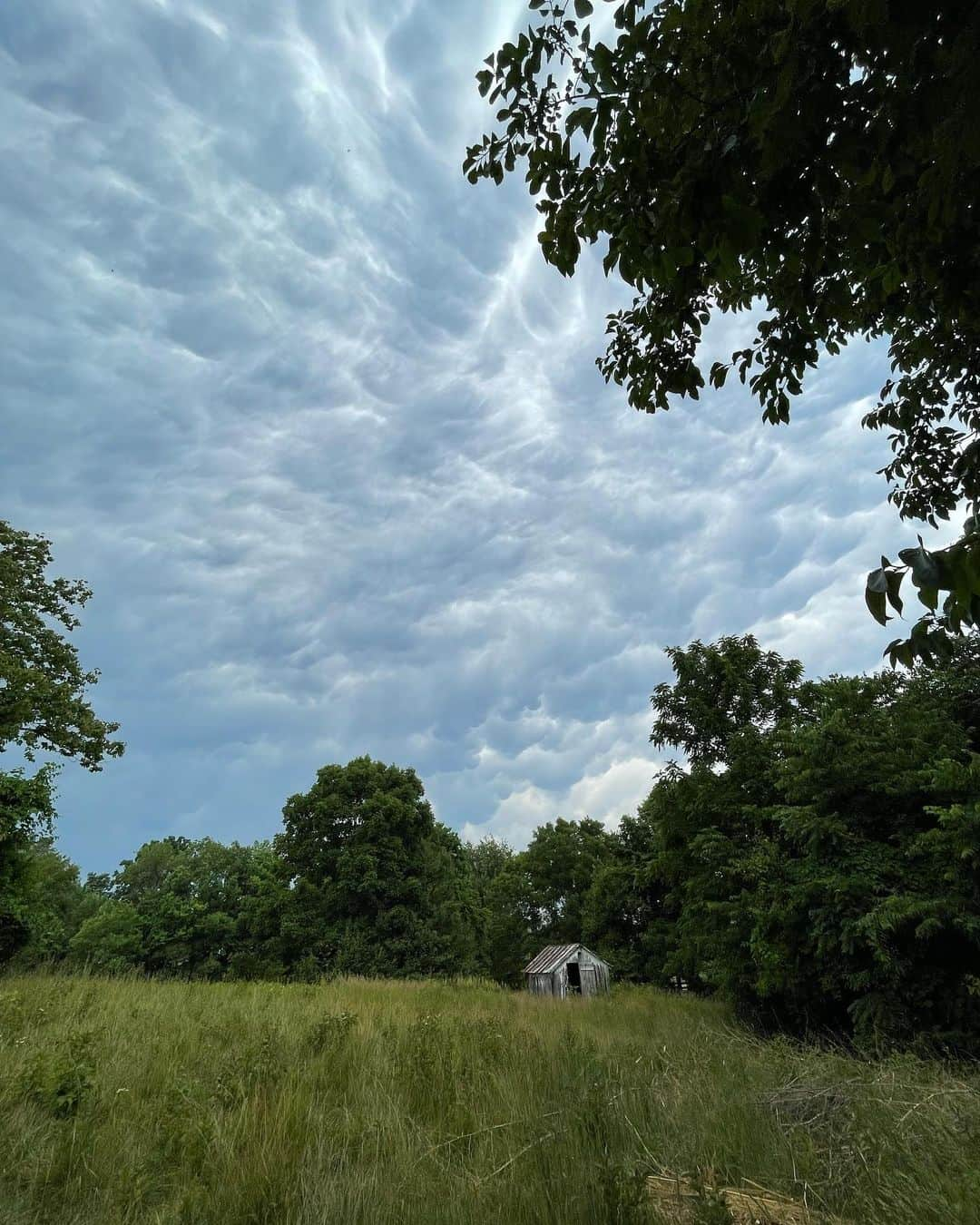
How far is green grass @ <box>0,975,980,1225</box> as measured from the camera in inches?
125

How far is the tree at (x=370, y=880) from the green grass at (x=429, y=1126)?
28244mm

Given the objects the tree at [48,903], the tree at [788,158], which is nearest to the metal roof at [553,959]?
the tree at [48,903]

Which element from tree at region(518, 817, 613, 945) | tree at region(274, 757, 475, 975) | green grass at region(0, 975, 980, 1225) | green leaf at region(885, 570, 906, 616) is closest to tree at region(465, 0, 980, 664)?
green leaf at region(885, 570, 906, 616)

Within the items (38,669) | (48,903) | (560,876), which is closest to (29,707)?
(38,669)

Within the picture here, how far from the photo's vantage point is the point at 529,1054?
6840 millimetres

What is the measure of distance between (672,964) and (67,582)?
25426mm

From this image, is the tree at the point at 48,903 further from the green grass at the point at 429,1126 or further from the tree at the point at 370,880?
the tree at the point at 370,880

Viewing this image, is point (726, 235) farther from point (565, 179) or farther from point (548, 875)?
point (548, 875)

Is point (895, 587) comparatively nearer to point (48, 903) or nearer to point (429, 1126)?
point (429, 1126)

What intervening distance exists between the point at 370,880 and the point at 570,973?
11.6m

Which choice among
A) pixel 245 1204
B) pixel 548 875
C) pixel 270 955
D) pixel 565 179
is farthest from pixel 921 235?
pixel 548 875

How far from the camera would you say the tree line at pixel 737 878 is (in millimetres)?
11555

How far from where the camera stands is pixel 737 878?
15.9 metres

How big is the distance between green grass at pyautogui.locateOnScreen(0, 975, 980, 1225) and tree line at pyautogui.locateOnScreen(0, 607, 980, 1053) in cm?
590
